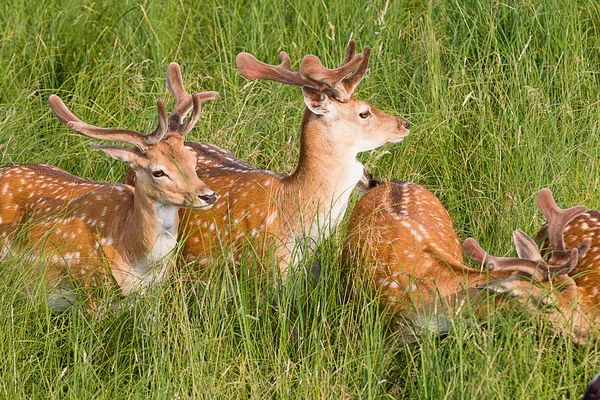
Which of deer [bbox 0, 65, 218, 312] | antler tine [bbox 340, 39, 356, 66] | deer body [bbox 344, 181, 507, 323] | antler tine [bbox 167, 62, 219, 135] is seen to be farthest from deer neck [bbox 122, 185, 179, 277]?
antler tine [bbox 340, 39, 356, 66]

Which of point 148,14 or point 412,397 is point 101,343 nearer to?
point 412,397

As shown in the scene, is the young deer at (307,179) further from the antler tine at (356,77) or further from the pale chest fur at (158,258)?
the pale chest fur at (158,258)

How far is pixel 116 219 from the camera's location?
5.08 metres

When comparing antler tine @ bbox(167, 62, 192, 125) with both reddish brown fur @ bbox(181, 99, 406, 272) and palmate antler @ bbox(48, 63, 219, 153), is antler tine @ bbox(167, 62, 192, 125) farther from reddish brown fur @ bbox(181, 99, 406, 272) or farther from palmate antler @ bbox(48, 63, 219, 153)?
reddish brown fur @ bbox(181, 99, 406, 272)

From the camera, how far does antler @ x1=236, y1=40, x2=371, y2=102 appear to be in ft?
16.8

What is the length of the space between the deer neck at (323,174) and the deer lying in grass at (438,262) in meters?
0.14

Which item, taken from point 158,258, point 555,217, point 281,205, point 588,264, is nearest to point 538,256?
point 555,217

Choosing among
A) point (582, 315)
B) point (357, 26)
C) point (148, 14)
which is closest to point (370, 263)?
point (582, 315)

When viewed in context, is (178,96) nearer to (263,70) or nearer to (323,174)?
(263,70)

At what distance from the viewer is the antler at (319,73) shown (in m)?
5.12

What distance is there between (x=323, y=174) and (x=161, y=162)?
2.58 ft

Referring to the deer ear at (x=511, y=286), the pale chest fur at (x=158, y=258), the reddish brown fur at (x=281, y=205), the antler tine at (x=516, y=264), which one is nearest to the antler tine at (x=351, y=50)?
the reddish brown fur at (x=281, y=205)

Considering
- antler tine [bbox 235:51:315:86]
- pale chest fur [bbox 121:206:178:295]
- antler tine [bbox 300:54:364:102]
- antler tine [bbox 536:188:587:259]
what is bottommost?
pale chest fur [bbox 121:206:178:295]

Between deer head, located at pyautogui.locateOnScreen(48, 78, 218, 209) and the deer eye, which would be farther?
the deer eye
